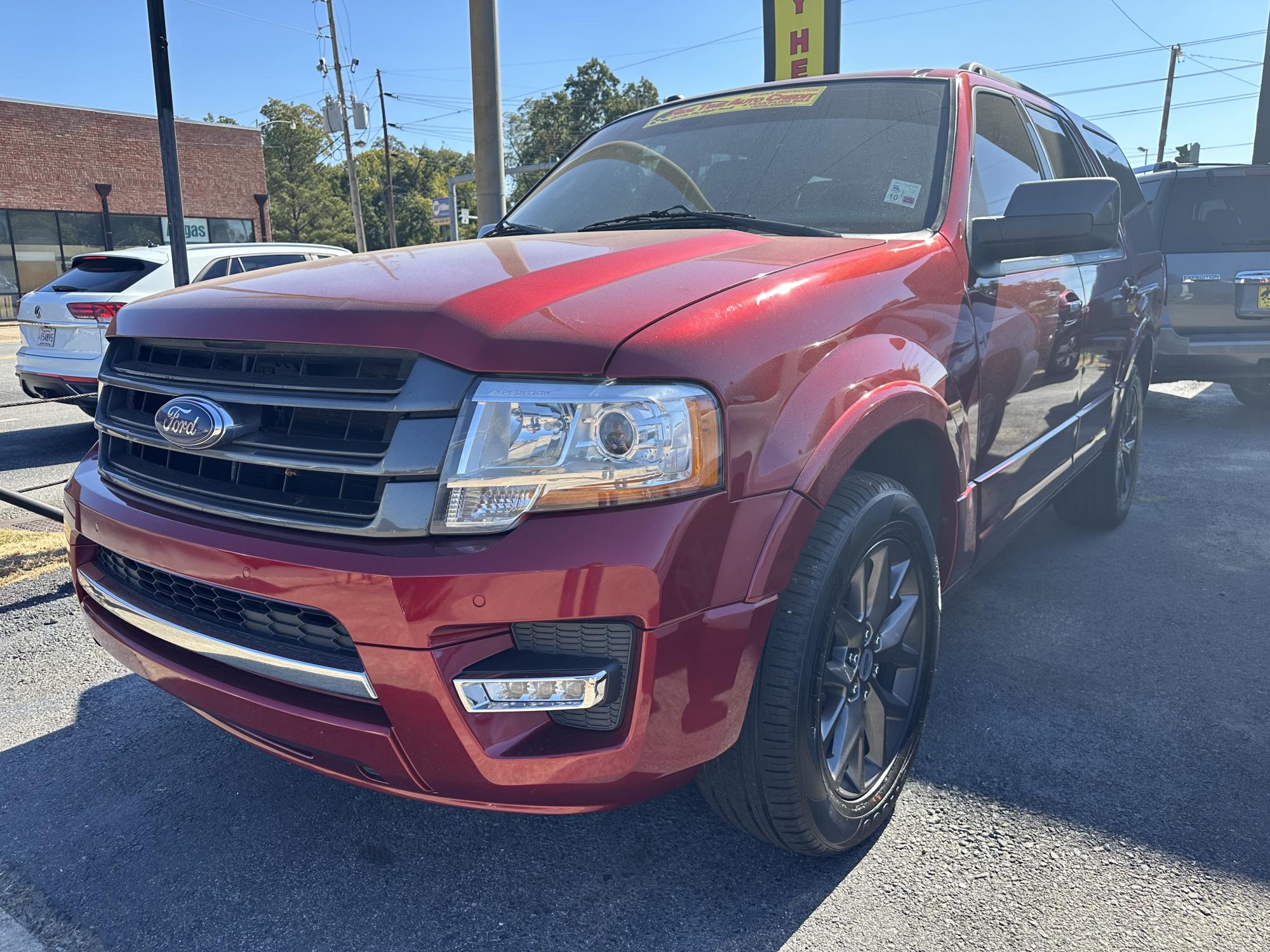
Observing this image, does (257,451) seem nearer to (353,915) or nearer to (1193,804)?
(353,915)

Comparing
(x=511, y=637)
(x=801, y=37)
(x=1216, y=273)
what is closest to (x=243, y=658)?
(x=511, y=637)

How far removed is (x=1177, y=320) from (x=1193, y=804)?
238 inches

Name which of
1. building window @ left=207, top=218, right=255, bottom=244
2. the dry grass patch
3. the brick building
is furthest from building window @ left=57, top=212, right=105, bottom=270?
the dry grass patch

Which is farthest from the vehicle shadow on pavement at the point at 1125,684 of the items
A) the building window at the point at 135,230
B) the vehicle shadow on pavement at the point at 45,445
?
the building window at the point at 135,230

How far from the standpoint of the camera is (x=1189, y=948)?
6.18 ft

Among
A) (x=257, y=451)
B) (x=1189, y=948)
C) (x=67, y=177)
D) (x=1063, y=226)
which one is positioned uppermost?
(x=67, y=177)

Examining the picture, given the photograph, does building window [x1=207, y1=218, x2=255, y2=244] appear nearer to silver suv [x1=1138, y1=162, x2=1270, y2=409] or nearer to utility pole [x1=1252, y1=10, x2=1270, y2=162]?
utility pole [x1=1252, y1=10, x2=1270, y2=162]

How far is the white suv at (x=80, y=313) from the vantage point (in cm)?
752

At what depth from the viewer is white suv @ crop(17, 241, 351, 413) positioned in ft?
24.7

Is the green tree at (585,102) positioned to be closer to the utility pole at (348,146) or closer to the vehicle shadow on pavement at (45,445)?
the utility pole at (348,146)

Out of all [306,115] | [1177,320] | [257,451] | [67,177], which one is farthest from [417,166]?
[257,451]

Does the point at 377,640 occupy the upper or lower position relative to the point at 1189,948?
upper

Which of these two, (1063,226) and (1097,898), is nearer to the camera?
(1097,898)

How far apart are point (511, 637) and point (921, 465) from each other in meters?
1.31
